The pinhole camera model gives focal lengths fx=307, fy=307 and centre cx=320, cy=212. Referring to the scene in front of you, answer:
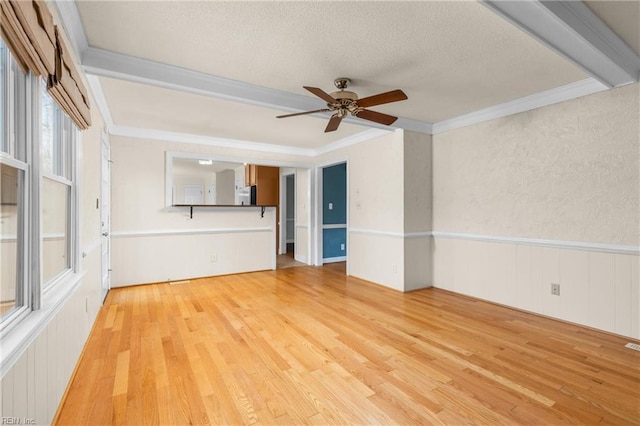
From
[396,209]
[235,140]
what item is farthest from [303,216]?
[396,209]

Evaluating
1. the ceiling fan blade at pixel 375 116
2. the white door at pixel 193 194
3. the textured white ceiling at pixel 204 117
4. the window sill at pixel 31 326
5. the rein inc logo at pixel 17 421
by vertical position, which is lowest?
the rein inc logo at pixel 17 421

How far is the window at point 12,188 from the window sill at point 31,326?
0.19 feet

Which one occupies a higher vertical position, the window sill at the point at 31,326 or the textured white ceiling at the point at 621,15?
the textured white ceiling at the point at 621,15

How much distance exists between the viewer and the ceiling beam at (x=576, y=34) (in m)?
1.72

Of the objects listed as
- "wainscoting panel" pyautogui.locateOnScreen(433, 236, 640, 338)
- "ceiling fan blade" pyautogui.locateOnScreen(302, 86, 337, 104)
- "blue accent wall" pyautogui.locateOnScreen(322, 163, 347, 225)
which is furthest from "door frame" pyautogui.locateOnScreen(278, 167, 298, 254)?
"ceiling fan blade" pyautogui.locateOnScreen(302, 86, 337, 104)

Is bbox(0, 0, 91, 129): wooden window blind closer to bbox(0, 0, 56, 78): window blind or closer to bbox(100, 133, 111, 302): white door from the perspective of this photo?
bbox(0, 0, 56, 78): window blind

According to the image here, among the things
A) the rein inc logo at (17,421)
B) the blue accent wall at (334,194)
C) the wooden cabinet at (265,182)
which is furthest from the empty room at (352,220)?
the wooden cabinet at (265,182)

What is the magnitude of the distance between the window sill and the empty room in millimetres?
17

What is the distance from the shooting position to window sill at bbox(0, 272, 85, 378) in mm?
1067

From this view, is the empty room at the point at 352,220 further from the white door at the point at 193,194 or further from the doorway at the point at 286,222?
Result: the white door at the point at 193,194

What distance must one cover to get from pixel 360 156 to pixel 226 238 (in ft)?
8.59

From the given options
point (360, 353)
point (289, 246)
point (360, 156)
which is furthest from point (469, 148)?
point (289, 246)

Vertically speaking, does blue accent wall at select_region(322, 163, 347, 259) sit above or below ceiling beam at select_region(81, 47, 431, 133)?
below

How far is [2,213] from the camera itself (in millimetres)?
1254
